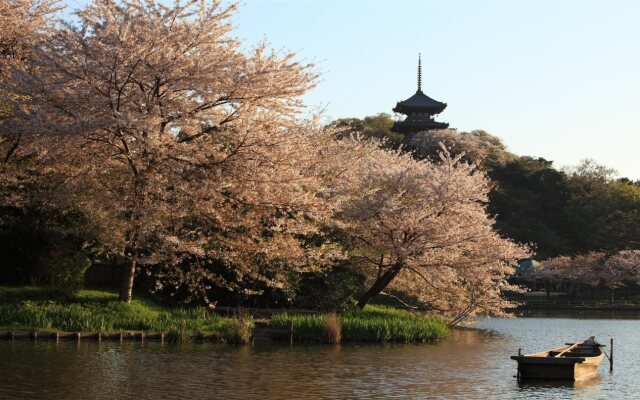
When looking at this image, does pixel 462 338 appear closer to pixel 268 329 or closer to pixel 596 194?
pixel 268 329

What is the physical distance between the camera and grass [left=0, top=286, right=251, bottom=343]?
89.4 feet

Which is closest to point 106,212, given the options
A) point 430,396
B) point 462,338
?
point 430,396

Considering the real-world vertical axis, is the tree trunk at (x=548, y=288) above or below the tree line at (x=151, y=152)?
below

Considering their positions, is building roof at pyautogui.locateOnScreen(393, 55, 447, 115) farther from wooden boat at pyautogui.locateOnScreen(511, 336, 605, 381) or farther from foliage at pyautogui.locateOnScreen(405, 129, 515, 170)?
wooden boat at pyautogui.locateOnScreen(511, 336, 605, 381)

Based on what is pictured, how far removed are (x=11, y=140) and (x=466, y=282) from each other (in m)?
21.6

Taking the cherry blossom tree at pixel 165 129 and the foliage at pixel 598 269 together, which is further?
the foliage at pixel 598 269

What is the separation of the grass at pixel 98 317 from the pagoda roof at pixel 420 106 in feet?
267

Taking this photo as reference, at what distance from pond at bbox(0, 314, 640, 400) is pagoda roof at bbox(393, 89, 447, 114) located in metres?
80.7

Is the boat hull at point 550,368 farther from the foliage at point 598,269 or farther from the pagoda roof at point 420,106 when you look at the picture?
the pagoda roof at point 420,106

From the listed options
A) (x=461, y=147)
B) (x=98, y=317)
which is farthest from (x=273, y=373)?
(x=461, y=147)

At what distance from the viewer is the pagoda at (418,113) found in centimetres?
10646

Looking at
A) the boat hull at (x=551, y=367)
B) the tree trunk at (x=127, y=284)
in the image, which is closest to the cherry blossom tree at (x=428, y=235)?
the tree trunk at (x=127, y=284)

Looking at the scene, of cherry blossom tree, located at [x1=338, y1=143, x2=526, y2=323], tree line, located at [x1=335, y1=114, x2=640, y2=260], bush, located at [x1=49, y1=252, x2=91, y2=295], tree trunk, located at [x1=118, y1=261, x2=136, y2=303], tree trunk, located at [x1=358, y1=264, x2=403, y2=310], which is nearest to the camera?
tree trunk, located at [x1=118, y1=261, x2=136, y2=303]

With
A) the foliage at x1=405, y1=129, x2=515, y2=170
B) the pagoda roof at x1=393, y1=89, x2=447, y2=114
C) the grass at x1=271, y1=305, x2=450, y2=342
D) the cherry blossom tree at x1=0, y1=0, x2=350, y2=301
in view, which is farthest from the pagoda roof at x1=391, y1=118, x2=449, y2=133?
the cherry blossom tree at x1=0, y1=0, x2=350, y2=301
